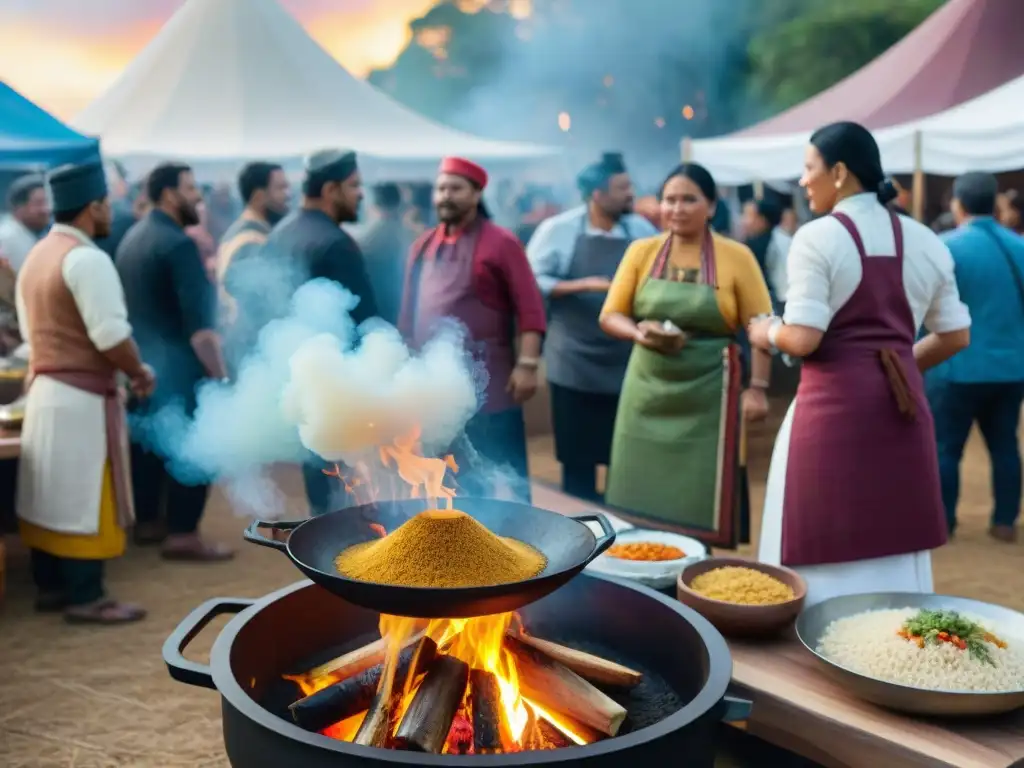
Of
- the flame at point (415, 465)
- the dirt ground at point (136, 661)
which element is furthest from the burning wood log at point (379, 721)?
the dirt ground at point (136, 661)

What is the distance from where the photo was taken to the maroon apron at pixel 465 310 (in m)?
4.27

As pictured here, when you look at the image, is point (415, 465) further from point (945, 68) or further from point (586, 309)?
point (945, 68)

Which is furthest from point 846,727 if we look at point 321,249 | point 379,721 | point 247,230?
point 247,230

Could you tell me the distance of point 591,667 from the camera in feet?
6.56

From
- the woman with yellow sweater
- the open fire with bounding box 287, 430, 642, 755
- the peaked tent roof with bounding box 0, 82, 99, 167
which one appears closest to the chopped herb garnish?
the open fire with bounding box 287, 430, 642, 755

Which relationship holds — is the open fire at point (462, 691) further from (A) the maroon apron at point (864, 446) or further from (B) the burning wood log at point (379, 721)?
(A) the maroon apron at point (864, 446)

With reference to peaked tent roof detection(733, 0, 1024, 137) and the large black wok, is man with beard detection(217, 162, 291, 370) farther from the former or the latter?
peaked tent roof detection(733, 0, 1024, 137)

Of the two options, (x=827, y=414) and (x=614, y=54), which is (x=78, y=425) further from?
(x=614, y=54)

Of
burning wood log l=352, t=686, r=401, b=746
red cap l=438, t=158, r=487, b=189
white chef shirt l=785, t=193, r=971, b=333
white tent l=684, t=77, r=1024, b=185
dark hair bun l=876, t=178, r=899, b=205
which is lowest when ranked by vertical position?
burning wood log l=352, t=686, r=401, b=746

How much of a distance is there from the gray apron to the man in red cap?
2.30 feet

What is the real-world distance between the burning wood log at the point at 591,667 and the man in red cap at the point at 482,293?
2293 mm

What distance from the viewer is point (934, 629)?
81.5 inches

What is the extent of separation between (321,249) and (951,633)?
130 inches

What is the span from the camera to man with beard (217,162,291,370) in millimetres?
5207
